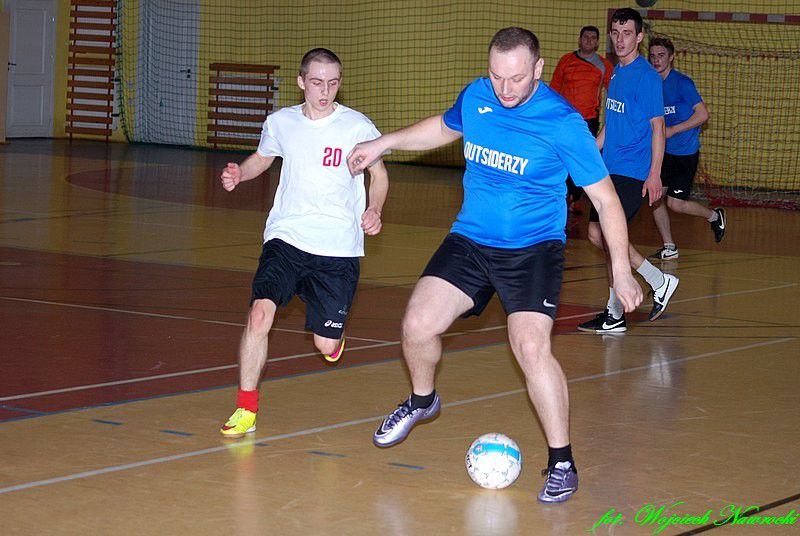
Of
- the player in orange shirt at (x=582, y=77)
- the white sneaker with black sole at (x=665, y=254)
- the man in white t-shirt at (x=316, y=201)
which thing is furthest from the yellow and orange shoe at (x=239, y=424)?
the player in orange shirt at (x=582, y=77)

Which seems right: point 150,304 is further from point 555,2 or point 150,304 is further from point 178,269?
point 555,2

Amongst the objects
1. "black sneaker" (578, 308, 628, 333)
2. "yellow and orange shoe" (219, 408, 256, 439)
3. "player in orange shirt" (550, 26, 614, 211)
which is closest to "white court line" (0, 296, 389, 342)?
"black sneaker" (578, 308, 628, 333)

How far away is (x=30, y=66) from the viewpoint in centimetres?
2658

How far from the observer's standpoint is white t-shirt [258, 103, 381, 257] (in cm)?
609

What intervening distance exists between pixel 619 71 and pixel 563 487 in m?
4.73

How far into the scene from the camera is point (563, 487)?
4824mm

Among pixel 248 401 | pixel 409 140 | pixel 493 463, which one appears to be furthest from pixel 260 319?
pixel 493 463

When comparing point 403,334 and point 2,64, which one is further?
point 2,64

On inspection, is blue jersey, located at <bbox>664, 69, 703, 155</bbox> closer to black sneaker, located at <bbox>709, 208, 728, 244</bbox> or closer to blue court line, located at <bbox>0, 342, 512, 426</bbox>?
black sneaker, located at <bbox>709, 208, 728, 244</bbox>

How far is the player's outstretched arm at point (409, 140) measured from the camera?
5363mm

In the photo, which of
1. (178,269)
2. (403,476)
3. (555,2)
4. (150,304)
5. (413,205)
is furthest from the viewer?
(555,2)

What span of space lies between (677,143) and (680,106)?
1.37 ft

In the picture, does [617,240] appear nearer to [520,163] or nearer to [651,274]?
[520,163]

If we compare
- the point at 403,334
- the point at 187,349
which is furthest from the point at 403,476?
the point at 187,349
